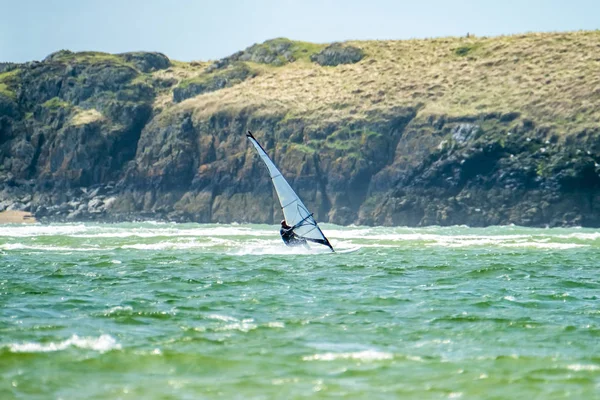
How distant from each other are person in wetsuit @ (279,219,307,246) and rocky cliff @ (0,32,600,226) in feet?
164

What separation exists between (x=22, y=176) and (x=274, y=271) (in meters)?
107

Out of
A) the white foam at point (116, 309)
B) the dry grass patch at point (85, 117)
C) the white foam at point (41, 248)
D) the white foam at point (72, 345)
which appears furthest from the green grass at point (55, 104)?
the white foam at point (72, 345)

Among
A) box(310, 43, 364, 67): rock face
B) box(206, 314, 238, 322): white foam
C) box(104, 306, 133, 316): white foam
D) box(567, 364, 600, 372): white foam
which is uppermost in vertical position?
box(310, 43, 364, 67): rock face

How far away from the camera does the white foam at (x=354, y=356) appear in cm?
1769

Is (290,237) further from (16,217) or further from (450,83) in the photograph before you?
(16,217)

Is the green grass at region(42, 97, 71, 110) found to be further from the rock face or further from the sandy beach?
the rock face

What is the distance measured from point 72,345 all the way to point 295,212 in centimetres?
2954

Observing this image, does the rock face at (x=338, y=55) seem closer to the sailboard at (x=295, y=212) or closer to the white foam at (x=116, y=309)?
the sailboard at (x=295, y=212)

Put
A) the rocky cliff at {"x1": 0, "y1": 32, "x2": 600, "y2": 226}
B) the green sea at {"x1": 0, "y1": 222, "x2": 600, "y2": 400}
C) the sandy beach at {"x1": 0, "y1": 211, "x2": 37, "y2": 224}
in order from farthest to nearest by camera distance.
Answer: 1. the sandy beach at {"x1": 0, "y1": 211, "x2": 37, "y2": 224}
2. the rocky cliff at {"x1": 0, "y1": 32, "x2": 600, "y2": 226}
3. the green sea at {"x1": 0, "y1": 222, "x2": 600, "y2": 400}

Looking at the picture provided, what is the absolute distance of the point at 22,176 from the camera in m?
134

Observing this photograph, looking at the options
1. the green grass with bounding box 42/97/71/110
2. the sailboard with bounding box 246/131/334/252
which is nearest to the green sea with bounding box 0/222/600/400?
the sailboard with bounding box 246/131/334/252

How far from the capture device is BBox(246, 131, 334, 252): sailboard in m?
47.6

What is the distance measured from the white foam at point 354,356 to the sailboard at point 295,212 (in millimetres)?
29165

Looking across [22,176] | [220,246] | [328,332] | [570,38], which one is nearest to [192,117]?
[22,176]
